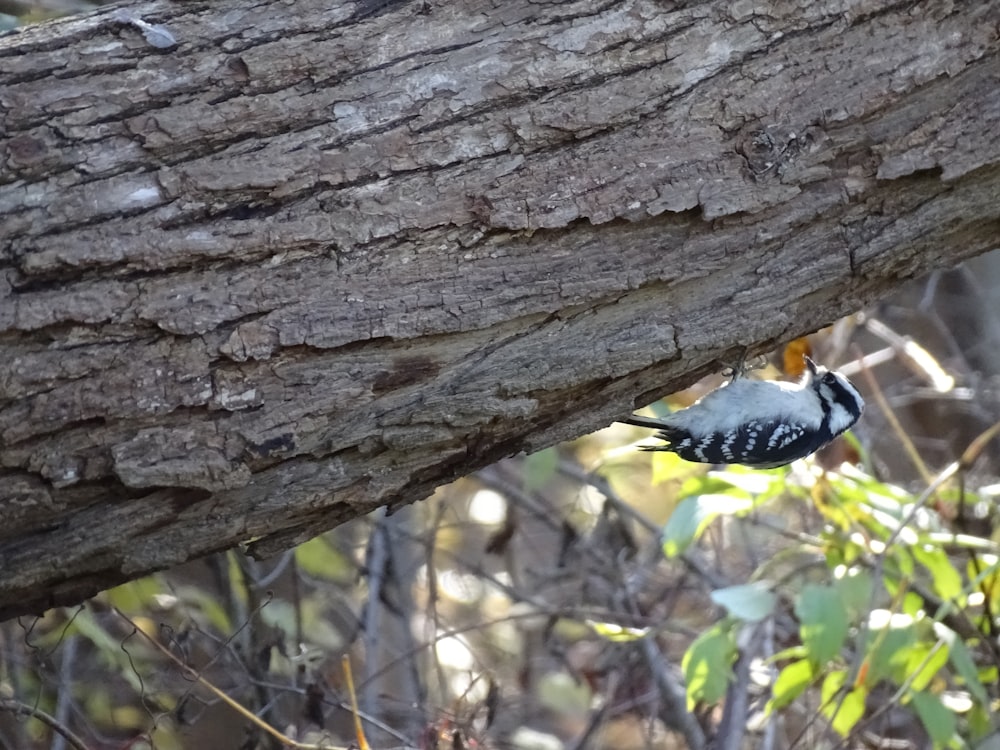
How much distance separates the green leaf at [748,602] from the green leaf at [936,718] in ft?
1.86

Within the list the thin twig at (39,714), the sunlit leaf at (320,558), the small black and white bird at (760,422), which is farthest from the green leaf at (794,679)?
the thin twig at (39,714)

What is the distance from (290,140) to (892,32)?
1.44 m

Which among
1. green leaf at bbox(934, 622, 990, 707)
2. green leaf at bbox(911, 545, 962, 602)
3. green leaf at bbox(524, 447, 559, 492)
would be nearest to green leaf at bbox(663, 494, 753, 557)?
green leaf at bbox(911, 545, 962, 602)

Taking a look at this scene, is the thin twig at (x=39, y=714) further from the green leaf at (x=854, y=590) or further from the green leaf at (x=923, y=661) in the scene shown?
the green leaf at (x=923, y=661)

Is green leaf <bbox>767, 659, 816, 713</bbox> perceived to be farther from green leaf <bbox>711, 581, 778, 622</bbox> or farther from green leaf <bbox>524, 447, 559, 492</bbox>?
green leaf <bbox>524, 447, 559, 492</bbox>

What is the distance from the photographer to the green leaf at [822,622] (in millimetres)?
2822

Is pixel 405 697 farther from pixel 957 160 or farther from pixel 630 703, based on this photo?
pixel 957 160

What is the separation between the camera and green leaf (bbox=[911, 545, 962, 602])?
10.6 ft

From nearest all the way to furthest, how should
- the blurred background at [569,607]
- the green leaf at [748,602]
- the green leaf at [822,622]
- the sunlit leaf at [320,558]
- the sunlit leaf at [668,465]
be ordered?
1. the green leaf at [822,622]
2. the green leaf at [748,602]
3. the blurred background at [569,607]
4. the sunlit leaf at [668,465]
5. the sunlit leaf at [320,558]

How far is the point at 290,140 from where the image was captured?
214 centimetres

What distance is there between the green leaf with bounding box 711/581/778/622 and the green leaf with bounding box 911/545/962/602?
54 cm

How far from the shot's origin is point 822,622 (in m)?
2.86

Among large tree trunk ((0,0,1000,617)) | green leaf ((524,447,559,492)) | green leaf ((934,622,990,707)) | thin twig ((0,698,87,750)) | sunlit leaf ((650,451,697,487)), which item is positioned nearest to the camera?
large tree trunk ((0,0,1000,617))

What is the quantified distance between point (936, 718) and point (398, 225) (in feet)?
7.33
